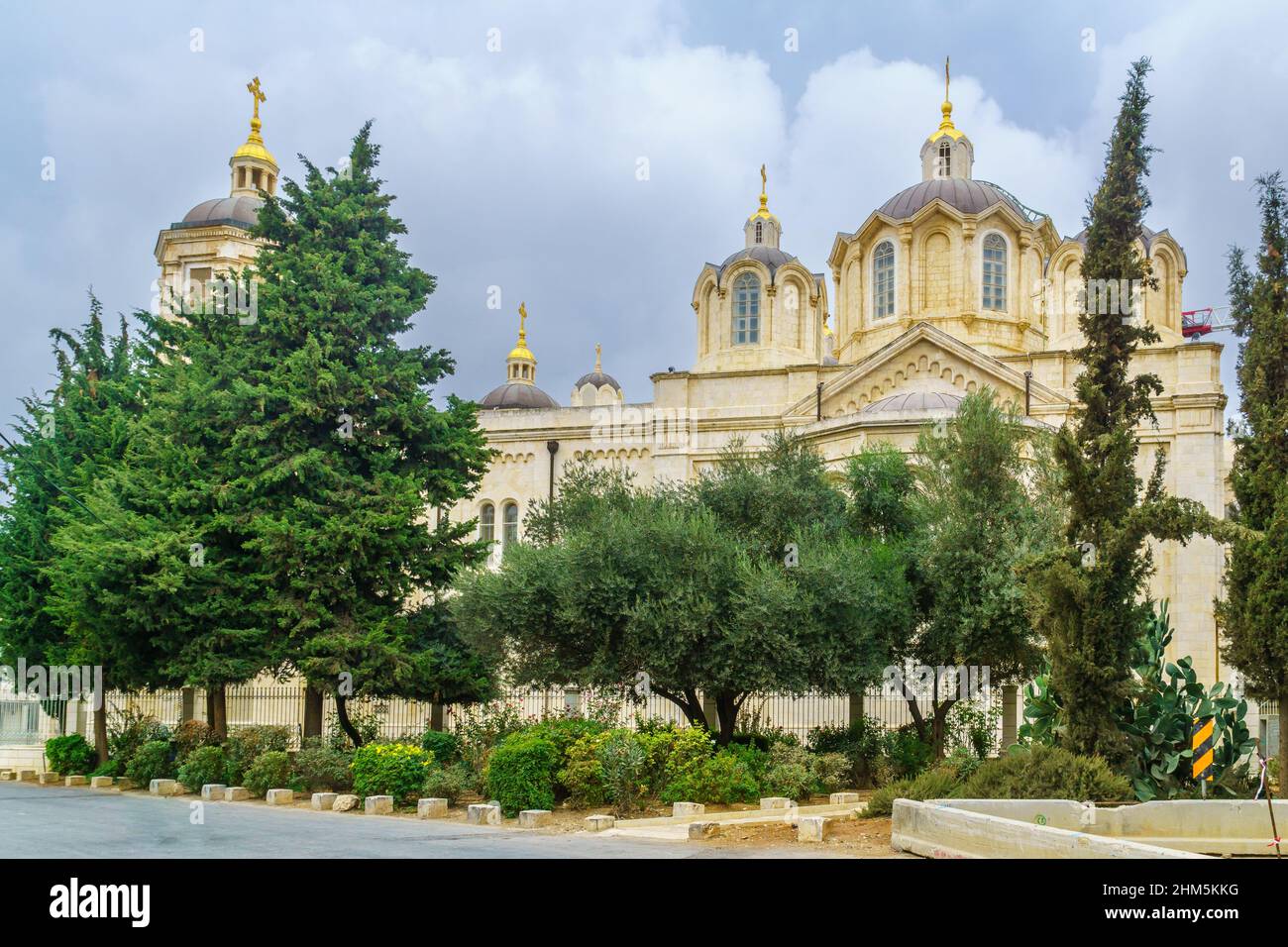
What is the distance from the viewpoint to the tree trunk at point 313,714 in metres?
24.0

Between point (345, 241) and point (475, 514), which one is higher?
point (345, 241)

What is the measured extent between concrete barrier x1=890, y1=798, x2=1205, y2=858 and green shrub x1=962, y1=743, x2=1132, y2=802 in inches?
47.6

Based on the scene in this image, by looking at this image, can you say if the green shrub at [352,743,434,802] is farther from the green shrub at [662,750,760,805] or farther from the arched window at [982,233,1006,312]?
the arched window at [982,233,1006,312]

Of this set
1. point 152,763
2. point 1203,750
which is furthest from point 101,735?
point 1203,750

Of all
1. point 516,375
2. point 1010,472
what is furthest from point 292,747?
point 516,375

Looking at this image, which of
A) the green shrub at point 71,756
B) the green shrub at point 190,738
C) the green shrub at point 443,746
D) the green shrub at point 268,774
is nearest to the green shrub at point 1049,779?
the green shrub at point 443,746

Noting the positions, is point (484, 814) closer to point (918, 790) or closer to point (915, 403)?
point (918, 790)

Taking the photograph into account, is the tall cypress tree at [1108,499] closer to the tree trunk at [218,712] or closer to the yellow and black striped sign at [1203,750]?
the yellow and black striped sign at [1203,750]

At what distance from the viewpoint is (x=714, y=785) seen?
60.9 ft

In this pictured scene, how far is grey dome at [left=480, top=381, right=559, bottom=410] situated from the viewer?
64688 mm

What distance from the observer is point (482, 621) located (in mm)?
21016

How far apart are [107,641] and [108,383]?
7640 millimetres

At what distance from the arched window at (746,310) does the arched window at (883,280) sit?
3.95 metres
